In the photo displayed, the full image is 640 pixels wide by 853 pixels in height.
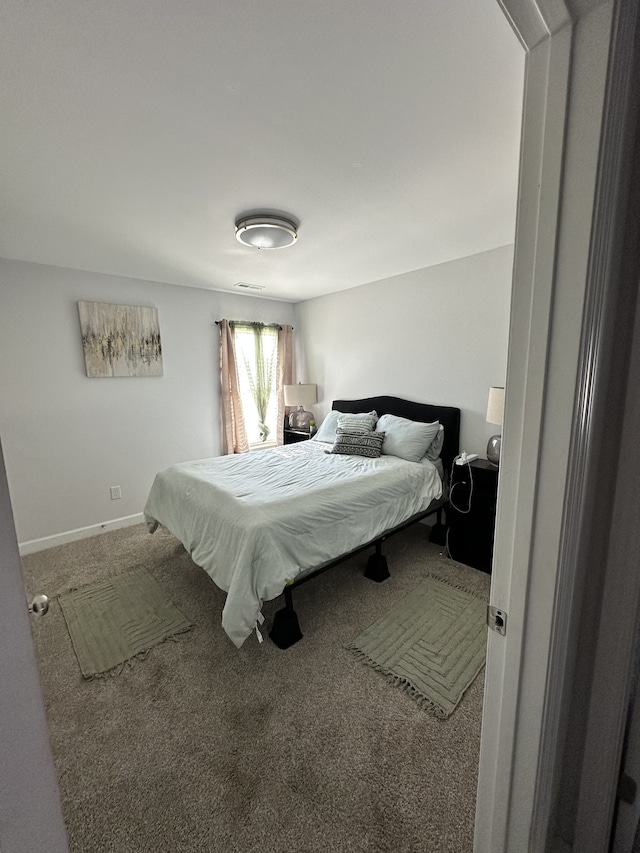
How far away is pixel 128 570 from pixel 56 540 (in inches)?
36.5

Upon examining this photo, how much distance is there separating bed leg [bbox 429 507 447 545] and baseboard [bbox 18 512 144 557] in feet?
9.21

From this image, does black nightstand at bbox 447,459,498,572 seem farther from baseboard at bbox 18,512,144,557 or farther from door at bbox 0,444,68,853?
baseboard at bbox 18,512,144,557

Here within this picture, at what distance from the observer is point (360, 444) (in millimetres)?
3234

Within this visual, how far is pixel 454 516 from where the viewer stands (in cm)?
276

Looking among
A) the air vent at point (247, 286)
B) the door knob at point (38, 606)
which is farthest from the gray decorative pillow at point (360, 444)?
the door knob at point (38, 606)

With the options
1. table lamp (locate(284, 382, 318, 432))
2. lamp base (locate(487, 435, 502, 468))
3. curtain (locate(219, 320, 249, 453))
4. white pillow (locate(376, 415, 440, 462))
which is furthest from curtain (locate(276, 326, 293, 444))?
lamp base (locate(487, 435, 502, 468))

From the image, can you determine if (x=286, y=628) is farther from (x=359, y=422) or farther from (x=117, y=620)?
(x=359, y=422)

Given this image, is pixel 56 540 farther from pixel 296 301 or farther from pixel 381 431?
pixel 296 301

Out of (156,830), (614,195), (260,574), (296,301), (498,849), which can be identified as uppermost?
(296,301)

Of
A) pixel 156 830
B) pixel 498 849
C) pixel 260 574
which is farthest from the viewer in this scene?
pixel 260 574

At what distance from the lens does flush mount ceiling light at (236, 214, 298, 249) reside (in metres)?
2.06

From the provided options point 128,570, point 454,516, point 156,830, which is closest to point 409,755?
point 156,830

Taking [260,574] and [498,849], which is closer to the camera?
[498,849]

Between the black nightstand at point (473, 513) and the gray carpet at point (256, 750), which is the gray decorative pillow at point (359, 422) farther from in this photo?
the gray carpet at point (256, 750)
